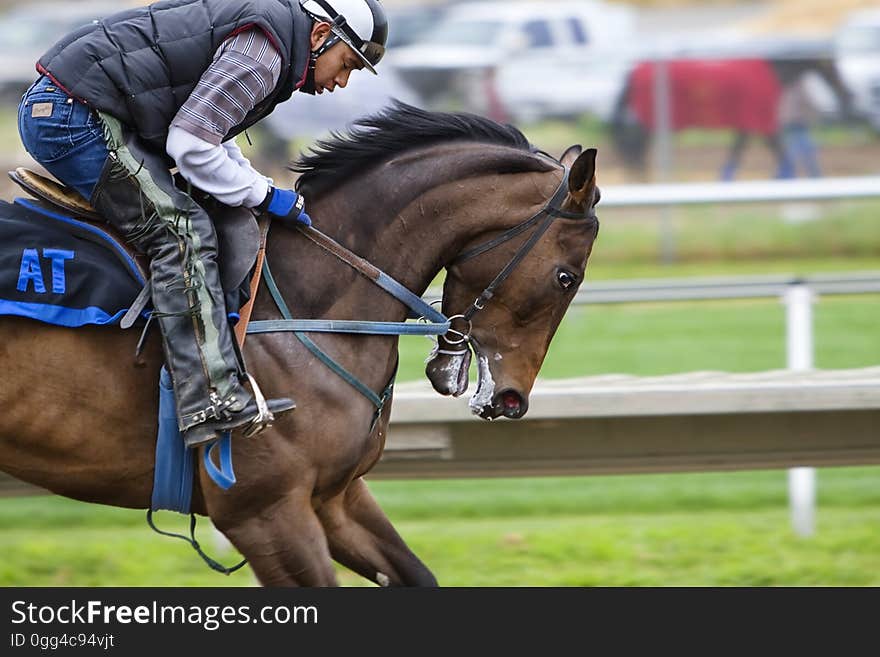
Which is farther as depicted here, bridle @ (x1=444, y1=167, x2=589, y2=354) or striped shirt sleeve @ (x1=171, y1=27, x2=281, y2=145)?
bridle @ (x1=444, y1=167, x2=589, y2=354)

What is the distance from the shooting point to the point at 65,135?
3959 millimetres

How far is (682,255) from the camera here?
1346 cm

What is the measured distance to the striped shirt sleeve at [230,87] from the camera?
3828 mm

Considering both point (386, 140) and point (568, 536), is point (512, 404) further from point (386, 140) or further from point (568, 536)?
point (568, 536)

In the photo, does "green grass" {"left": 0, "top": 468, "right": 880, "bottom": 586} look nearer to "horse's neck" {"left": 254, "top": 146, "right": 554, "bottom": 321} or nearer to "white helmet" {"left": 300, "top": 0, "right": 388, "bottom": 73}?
"horse's neck" {"left": 254, "top": 146, "right": 554, "bottom": 321}

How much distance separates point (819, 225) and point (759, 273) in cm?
111

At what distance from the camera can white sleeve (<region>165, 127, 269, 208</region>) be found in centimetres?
383

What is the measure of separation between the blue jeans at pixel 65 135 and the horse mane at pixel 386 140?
64cm

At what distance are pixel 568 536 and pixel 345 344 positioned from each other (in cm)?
241

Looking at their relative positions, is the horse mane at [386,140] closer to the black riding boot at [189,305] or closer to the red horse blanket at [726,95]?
the black riding boot at [189,305]

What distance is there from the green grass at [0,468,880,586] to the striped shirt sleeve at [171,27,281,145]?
98.3 inches

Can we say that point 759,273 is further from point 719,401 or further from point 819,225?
point 719,401

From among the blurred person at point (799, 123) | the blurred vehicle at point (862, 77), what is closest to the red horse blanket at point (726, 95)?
the blurred person at point (799, 123)

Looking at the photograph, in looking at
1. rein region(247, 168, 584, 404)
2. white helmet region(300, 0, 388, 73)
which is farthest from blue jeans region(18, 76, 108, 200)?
white helmet region(300, 0, 388, 73)
